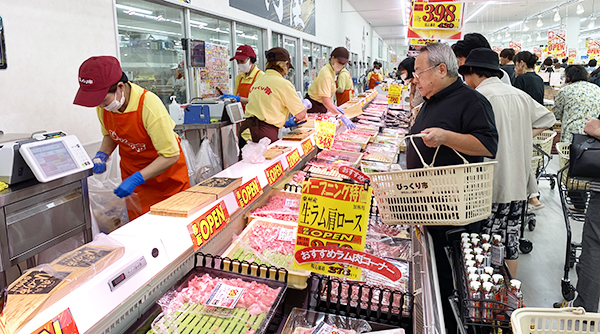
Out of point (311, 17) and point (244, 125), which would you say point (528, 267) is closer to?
point (244, 125)

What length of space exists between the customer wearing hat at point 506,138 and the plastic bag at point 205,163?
291 centimetres

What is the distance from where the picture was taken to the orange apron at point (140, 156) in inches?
104

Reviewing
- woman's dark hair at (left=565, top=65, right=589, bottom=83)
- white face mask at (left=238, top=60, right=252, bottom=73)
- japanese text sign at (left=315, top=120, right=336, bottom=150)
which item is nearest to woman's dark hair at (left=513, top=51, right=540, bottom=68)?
woman's dark hair at (left=565, top=65, right=589, bottom=83)

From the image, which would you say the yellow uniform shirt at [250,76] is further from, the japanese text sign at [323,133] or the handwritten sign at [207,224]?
the handwritten sign at [207,224]

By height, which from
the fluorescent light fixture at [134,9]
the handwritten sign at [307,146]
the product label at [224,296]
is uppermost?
the fluorescent light fixture at [134,9]

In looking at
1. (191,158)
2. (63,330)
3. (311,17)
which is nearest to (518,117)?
(63,330)

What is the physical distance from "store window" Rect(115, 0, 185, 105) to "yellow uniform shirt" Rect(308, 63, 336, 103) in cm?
211

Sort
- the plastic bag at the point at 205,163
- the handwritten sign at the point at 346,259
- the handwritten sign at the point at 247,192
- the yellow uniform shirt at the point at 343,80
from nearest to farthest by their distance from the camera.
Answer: the handwritten sign at the point at 346,259, the handwritten sign at the point at 247,192, the plastic bag at the point at 205,163, the yellow uniform shirt at the point at 343,80

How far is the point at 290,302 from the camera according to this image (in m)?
1.95

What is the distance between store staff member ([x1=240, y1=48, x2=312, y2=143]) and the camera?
13.0 ft

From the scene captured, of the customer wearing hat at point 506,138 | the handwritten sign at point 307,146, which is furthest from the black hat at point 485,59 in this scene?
the handwritten sign at point 307,146

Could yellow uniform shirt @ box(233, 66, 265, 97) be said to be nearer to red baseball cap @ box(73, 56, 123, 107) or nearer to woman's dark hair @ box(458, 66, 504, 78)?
woman's dark hair @ box(458, 66, 504, 78)

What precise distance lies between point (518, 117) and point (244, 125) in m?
2.59

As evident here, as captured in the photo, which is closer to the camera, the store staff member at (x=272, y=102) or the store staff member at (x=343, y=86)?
the store staff member at (x=272, y=102)
